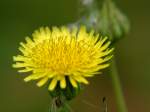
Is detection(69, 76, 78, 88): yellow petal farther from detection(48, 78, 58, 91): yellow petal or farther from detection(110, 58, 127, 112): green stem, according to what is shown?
detection(110, 58, 127, 112): green stem

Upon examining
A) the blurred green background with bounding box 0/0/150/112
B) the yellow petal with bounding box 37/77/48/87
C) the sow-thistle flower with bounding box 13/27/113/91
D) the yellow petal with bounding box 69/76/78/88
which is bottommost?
the yellow petal with bounding box 69/76/78/88

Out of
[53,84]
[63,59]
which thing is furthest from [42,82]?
[63,59]

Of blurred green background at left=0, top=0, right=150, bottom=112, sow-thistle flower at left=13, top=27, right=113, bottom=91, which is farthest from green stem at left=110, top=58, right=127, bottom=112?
blurred green background at left=0, top=0, right=150, bottom=112

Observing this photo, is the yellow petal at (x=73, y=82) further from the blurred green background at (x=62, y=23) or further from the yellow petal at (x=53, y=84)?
the blurred green background at (x=62, y=23)

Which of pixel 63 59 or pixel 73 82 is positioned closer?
pixel 73 82

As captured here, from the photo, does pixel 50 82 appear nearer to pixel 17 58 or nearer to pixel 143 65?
pixel 17 58

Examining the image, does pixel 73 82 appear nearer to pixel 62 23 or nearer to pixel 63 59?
pixel 63 59

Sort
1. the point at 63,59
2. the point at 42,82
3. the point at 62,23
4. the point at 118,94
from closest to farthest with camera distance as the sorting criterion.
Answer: the point at 42,82, the point at 63,59, the point at 118,94, the point at 62,23
